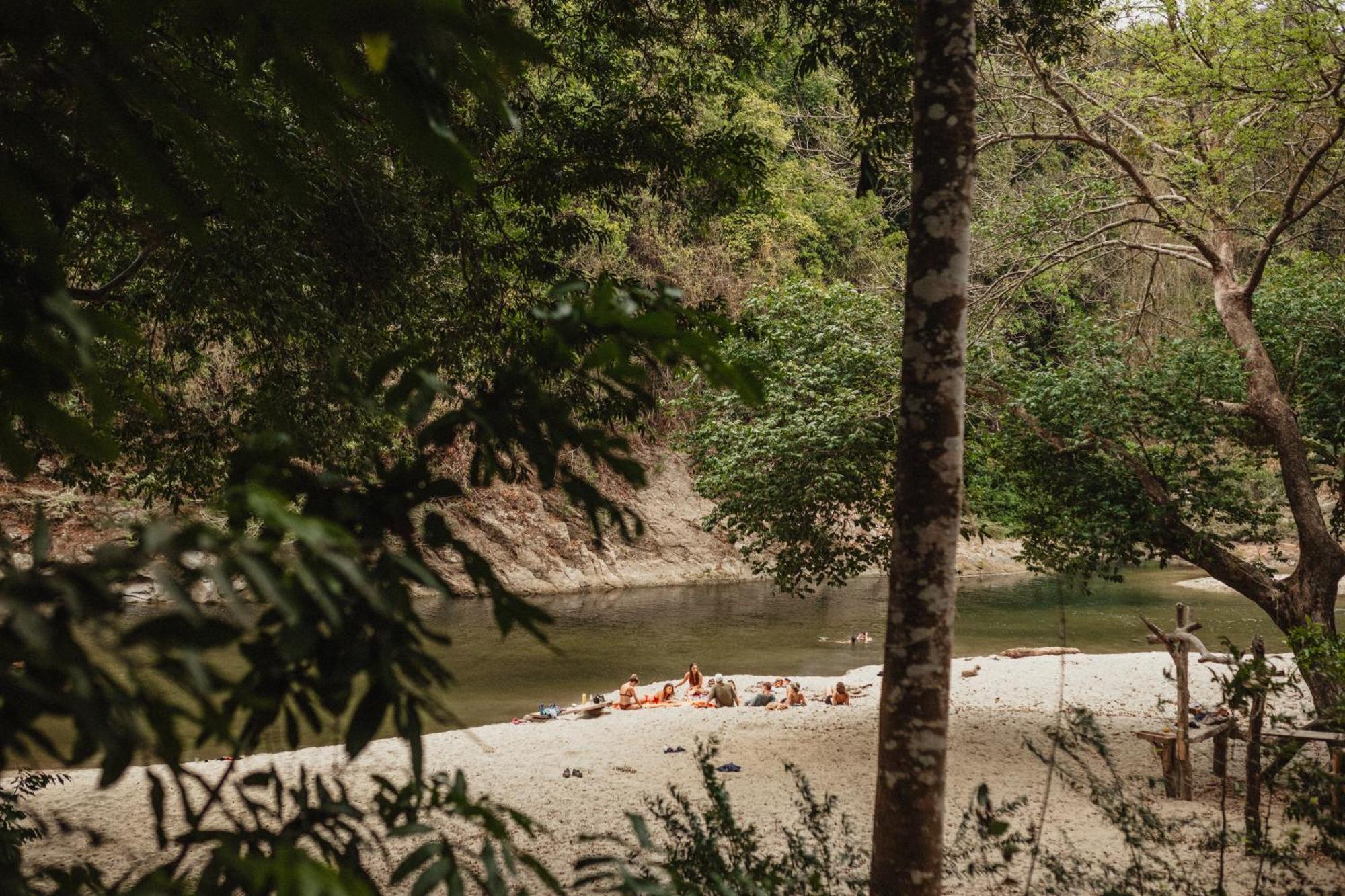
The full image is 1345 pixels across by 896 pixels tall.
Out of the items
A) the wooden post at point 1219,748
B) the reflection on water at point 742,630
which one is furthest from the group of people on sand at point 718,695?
the wooden post at point 1219,748

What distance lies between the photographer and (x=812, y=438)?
9578 mm

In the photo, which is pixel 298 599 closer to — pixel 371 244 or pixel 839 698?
pixel 371 244

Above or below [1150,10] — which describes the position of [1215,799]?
below

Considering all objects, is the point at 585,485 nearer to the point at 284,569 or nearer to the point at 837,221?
the point at 284,569

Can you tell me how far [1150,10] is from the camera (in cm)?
970

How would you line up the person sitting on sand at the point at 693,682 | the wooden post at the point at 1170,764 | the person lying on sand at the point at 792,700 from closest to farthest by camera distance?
1. the wooden post at the point at 1170,764
2. the person lying on sand at the point at 792,700
3. the person sitting on sand at the point at 693,682

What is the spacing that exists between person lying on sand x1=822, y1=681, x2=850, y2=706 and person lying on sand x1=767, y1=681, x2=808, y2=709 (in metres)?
0.36

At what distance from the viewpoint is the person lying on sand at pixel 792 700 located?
12.9m

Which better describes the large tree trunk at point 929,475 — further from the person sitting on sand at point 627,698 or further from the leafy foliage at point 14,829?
the person sitting on sand at point 627,698

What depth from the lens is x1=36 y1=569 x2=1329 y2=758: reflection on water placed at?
638 inches

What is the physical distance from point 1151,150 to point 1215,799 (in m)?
6.87

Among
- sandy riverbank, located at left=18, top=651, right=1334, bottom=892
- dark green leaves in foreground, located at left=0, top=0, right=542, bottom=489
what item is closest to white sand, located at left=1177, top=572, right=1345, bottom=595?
sandy riverbank, located at left=18, top=651, right=1334, bottom=892

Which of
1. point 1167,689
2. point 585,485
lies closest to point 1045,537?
point 1167,689

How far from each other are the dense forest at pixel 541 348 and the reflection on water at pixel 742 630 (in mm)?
4841
